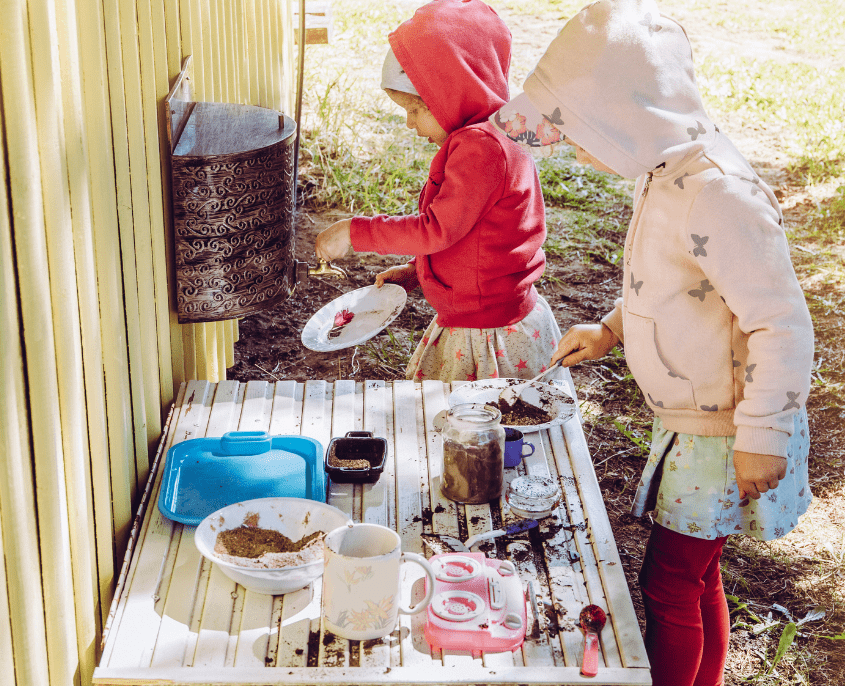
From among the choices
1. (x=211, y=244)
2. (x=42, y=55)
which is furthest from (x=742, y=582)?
(x=42, y=55)

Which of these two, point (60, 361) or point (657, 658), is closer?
point (60, 361)

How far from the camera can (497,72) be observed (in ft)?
8.00

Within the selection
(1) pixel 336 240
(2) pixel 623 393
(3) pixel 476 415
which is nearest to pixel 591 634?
(3) pixel 476 415

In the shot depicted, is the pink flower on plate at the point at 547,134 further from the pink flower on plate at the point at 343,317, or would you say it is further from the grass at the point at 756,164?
the grass at the point at 756,164

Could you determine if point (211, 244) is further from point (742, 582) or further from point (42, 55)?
point (742, 582)

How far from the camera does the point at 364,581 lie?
140cm

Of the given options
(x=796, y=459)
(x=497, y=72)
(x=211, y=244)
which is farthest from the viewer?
(x=497, y=72)

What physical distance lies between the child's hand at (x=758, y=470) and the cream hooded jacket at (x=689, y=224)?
0.6 inches

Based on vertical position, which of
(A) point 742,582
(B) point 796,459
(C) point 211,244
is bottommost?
(A) point 742,582

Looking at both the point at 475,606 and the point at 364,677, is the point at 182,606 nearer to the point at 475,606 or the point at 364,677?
the point at 364,677

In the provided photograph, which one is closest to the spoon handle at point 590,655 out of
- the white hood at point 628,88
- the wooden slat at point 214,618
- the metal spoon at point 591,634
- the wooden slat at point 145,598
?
the metal spoon at point 591,634

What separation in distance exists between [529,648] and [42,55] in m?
1.13

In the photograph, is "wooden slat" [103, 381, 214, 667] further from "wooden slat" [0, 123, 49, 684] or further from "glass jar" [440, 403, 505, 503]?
"glass jar" [440, 403, 505, 503]

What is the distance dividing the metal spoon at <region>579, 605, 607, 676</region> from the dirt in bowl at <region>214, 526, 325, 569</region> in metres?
0.45
